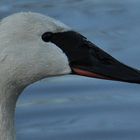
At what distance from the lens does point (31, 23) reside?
7.06 metres

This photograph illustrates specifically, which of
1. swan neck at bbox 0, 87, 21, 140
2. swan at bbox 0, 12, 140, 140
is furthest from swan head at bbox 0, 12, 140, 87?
swan neck at bbox 0, 87, 21, 140

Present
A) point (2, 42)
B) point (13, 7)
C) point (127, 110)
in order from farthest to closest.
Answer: point (13, 7) < point (127, 110) < point (2, 42)

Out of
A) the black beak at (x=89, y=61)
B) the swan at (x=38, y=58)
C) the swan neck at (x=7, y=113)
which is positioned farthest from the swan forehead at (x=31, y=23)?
the swan neck at (x=7, y=113)

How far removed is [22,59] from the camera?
7.08 meters

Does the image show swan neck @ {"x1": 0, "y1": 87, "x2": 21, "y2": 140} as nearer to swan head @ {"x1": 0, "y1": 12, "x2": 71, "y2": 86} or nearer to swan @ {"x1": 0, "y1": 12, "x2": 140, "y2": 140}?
swan @ {"x1": 0, "y1": 12, "x2": 140, "y2": 140}

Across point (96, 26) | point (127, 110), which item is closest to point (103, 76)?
point (127, 110)

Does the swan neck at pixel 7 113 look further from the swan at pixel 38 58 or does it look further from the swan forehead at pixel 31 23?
the swan forehead at pixel 31 23

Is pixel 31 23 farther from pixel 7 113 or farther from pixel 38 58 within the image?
pixel 7 113

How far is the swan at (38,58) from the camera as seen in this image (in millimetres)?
7008

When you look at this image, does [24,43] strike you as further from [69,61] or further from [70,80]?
[70,80]

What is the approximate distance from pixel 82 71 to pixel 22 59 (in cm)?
45

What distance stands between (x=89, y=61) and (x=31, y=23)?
54 centimetres

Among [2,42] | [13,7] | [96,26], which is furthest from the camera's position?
[13,7]

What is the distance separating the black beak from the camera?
724 centimetres
